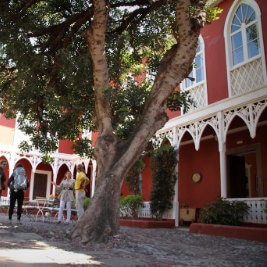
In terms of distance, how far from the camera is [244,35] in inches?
434

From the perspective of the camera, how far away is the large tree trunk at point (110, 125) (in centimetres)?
598

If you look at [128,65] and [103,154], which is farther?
[128,65]

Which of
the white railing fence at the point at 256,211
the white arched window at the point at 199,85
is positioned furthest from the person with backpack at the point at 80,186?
A: the white railing fence at the point at 256,211

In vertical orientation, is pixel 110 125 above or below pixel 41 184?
below

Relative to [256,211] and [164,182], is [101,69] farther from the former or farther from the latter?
[164,182]

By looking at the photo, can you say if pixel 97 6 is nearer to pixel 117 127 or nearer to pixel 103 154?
pixel 117 127

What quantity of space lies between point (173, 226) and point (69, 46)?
626cm

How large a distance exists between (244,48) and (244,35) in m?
0.45

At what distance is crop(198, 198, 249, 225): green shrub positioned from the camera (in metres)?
9.27

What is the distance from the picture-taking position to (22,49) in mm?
8227

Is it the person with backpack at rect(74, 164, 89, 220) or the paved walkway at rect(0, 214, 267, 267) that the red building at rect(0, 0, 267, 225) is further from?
the paved walkway at rect(0, 214, 267, 267)

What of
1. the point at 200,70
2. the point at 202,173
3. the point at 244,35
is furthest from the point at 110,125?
the point at 202,173

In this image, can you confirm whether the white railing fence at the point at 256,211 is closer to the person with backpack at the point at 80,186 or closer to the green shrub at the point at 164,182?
the green shrub at the point at 164,182

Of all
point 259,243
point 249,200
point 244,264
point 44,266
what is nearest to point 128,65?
point 249,200
